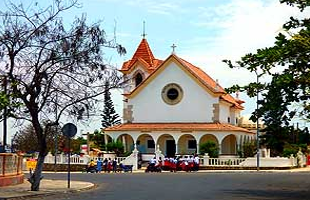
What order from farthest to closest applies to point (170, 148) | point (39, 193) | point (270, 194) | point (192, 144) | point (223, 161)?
point (170, 148), point (192, 144), point (223, 161), point (270, 194), point (39, 193)

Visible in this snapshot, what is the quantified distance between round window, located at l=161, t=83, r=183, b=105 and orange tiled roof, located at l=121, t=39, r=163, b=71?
6275 mm

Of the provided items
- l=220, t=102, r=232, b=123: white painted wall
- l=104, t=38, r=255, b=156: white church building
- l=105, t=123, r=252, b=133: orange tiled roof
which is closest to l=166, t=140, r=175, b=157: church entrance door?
l=104, t=38, r=255, b=156: white church building

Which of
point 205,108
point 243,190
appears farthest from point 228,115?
point 243,190

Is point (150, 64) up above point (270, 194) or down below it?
above

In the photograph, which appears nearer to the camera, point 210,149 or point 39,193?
point 39,193

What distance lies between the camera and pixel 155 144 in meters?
65.9

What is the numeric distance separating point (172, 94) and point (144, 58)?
9.41m

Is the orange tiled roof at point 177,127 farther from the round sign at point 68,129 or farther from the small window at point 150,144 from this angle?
the round sign at point 68,129

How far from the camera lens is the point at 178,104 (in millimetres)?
67000

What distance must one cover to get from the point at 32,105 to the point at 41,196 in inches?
145

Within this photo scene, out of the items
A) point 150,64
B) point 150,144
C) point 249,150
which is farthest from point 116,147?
point 150,64

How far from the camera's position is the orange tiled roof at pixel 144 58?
243 feet

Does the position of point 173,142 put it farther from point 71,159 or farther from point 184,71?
point 71,159

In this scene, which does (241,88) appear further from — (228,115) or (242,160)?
(228,115)
